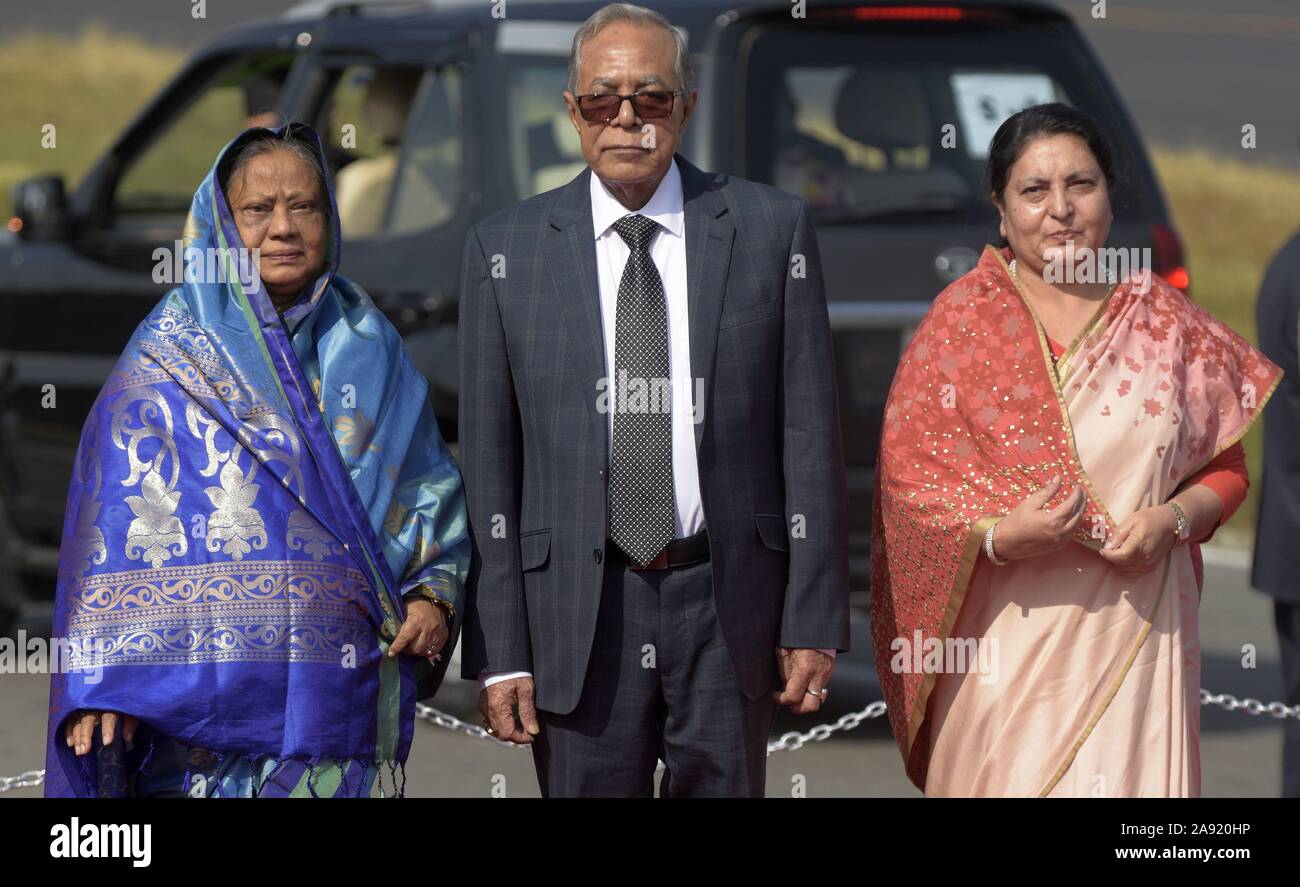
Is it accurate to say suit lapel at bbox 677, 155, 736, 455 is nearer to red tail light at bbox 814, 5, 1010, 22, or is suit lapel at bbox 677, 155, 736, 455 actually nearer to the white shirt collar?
the white shirt collar

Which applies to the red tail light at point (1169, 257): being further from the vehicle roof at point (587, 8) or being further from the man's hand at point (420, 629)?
the man's hand at point (420, 629)

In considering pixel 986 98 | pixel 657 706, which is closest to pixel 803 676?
pixel 657 706

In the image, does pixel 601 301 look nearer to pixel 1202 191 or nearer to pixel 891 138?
pixel 891 138

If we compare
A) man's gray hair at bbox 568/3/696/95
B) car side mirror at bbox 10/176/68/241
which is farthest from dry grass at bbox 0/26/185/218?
man's gray hair at bbox 568/3/696/95

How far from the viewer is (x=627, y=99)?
4012mm

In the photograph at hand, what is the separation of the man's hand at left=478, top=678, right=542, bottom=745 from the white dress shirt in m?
0.02

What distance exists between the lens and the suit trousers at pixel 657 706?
4059mm

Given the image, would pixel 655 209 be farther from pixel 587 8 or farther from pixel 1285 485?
pixel 587 8

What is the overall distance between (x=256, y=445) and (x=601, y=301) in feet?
2.46

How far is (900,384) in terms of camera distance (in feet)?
13.9

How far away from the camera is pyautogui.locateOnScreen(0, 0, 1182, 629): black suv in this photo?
645 cm

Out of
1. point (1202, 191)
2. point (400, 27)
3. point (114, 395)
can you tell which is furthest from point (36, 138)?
point (114, 395)

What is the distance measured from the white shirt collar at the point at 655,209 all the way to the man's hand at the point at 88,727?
4.45 feet

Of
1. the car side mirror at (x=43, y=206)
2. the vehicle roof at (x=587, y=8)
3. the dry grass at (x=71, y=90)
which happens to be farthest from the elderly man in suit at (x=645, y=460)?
the dry grass at (x=71, y=90)
